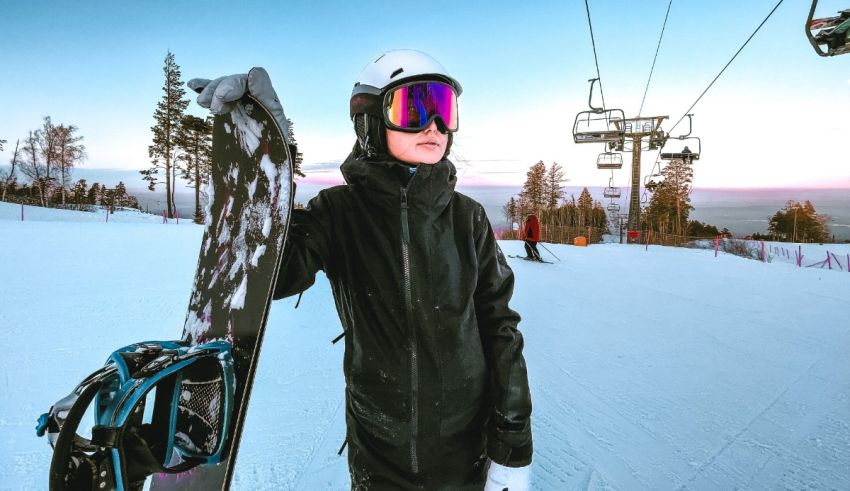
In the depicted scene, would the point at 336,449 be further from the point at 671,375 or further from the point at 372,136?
the point at 671,375

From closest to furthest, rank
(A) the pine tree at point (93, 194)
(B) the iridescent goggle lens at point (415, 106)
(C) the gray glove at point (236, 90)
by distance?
(C) the gray glove at point (236, 90) → (B) the iridescent goggle lens at point (415, 106) → (A) the pine tree at point (93, 194)

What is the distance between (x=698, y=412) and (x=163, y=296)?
7081mm

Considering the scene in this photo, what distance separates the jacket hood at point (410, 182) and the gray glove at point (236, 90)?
322mm

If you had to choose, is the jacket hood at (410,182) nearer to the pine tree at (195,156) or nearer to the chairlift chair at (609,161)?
the chairlift chair at (609,161)

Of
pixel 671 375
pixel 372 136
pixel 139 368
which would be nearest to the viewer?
pixel 139 368

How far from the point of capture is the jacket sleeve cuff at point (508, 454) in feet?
4.67

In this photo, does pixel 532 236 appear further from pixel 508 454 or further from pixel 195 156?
pixel 195 156

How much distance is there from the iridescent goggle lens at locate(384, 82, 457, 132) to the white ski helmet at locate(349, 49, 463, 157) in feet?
0.11

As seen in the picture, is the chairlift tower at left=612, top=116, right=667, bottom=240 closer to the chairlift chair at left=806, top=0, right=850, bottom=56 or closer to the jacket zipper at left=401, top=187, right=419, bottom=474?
the chairlift chair at left=806, top=0, right=850, bottom=56

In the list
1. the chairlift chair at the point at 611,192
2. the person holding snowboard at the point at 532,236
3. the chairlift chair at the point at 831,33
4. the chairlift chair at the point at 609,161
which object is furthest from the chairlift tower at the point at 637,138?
the chairlift chair at the point at 831,33

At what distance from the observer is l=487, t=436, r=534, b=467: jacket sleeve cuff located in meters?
1.42

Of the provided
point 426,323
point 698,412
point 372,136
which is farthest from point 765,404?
point 372,136

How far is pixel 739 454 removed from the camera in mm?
2875

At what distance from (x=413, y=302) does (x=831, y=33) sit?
22.0 feet
